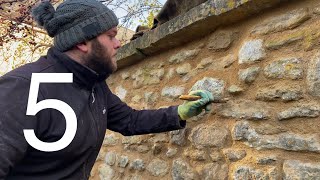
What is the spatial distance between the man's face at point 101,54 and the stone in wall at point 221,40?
1.93 feet

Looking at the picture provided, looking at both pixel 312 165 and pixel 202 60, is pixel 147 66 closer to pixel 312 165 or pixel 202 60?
Answer: pixel 202 60

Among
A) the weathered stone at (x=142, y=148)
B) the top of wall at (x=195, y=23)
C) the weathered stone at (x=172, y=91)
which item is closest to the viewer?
the top of wall at (x=195, y=23)

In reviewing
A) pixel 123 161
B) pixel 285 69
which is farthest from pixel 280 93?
pixel 123 161

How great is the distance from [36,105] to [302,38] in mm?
1267

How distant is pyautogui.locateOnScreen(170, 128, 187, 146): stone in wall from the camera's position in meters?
2.38

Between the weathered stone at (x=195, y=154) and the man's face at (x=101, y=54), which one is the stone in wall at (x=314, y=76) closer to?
the weathered stone at (x=195, y=154)

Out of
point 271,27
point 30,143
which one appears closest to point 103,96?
point 30,143

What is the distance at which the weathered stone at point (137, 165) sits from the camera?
2.79 m

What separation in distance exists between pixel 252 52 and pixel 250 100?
254 millimetres

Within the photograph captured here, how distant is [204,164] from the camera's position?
2156 mm

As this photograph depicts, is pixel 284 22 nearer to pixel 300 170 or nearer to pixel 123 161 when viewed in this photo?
pixel 300 170

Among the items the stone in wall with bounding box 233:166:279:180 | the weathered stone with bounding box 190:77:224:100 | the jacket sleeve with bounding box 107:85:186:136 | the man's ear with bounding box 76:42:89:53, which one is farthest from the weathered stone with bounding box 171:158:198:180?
the man's ear with bounding box 76:42:89:53

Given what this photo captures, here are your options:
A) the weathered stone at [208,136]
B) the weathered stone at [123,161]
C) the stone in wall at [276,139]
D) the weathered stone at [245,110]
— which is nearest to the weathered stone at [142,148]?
the weathered stone at [123,161]

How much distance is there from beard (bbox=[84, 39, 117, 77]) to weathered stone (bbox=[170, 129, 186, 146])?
65cm
